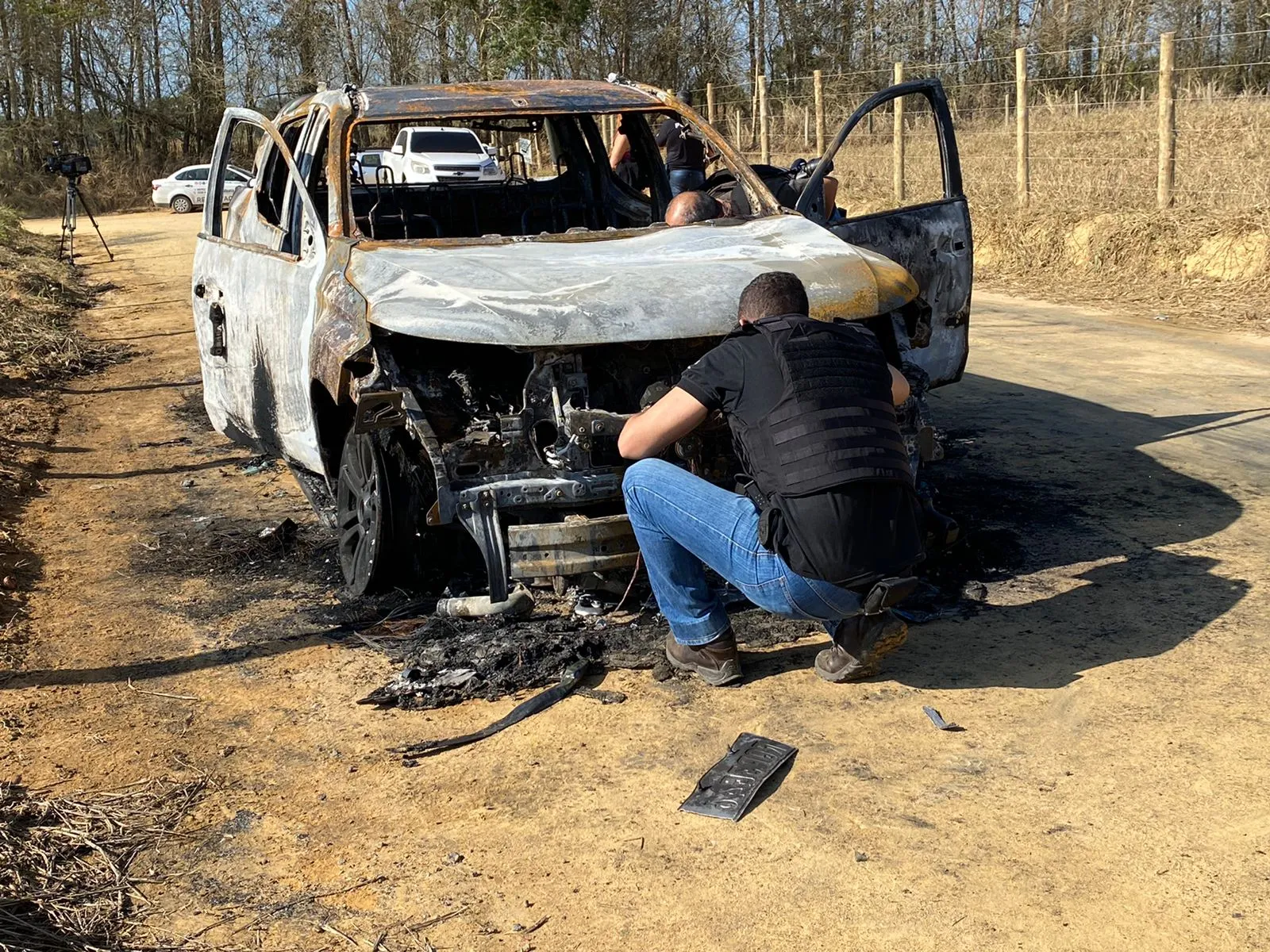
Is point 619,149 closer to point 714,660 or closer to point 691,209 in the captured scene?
Result: point 691,209

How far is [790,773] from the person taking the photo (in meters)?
3.58

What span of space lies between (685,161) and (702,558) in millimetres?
3366

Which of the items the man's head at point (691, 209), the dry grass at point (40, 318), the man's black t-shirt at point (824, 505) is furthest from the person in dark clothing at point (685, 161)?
the dry grass at point (40, 318)

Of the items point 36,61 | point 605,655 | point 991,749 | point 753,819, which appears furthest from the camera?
point 36,61

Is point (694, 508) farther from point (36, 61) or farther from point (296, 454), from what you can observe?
point (36, 61)

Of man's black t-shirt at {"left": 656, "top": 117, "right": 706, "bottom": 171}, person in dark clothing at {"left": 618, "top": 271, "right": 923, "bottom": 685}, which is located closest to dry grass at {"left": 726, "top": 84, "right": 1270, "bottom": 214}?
man's black t-shirt at {"left": 656, "top": 117, "right": 706, "bottom": 171}

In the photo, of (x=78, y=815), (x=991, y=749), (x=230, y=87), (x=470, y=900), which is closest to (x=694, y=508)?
(x=991, y=749)

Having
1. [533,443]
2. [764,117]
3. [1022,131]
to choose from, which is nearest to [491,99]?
[533,443]

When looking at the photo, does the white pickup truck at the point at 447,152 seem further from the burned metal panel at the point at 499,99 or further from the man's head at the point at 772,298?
the man's head at the point at 772,298

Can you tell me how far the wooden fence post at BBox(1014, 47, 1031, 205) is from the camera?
589 inches

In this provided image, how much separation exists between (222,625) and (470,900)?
89.5 inches

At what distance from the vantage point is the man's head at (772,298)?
12.5 ft

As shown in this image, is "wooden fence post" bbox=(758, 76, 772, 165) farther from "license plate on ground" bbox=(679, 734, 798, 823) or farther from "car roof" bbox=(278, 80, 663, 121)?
"license plate on ground" bbox=(679, 734, 798, 823)

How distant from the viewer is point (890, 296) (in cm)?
474
